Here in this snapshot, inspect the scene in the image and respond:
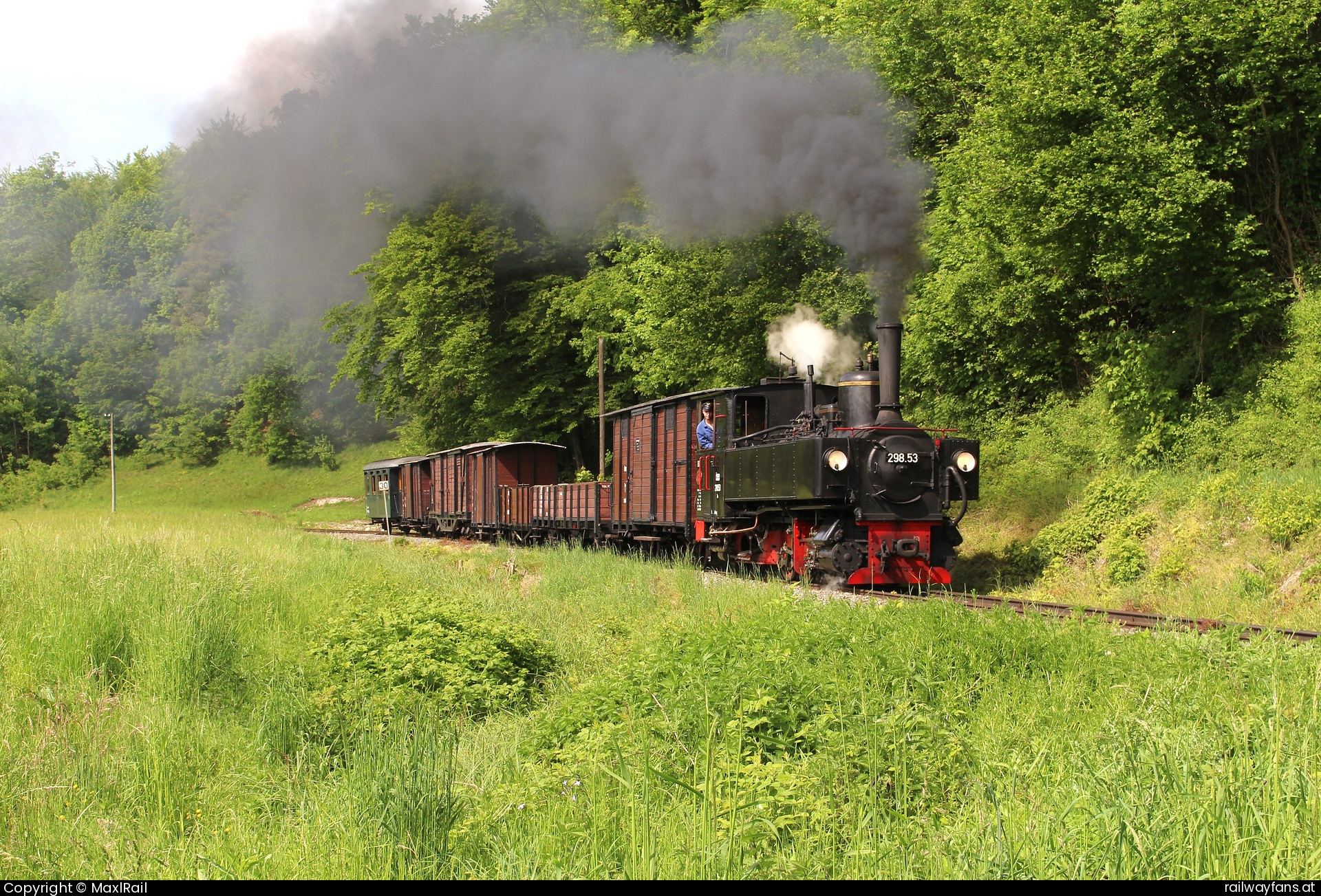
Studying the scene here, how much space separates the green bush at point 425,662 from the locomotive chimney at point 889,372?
5668mm

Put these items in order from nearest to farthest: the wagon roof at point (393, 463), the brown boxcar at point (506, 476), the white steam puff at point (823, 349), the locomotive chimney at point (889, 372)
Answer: the locomotive chimney at point (889, 372)
the white steam puff at point (823, 349)
the brown boxcar at point (506, 476)
the wagon roof at point (393, 463)

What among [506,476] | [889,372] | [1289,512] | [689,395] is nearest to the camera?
[1289,512]

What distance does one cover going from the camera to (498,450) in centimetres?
2553

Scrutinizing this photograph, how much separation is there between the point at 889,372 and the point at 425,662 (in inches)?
268

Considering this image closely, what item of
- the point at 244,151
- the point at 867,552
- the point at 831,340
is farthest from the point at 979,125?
the point at 244,151

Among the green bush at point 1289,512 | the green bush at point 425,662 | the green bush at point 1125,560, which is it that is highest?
the green bush at point 1289,512

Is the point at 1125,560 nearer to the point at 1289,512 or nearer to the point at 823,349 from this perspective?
the point at 1289,512

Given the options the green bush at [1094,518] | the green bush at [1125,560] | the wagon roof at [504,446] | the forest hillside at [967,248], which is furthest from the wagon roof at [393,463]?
the green bush at [1125,560]

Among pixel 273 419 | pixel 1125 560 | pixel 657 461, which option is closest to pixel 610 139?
pixel 657 461

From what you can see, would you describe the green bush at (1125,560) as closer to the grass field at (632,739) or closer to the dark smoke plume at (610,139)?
the grass field at (632,739)

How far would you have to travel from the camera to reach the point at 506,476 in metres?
25.5

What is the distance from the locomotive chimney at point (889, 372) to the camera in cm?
1112

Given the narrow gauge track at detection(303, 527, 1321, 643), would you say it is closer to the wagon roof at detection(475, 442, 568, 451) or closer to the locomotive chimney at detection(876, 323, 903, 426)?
the locomotive chimney at detection(876, 323, 903, 426)

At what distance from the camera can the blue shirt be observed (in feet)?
46.7
